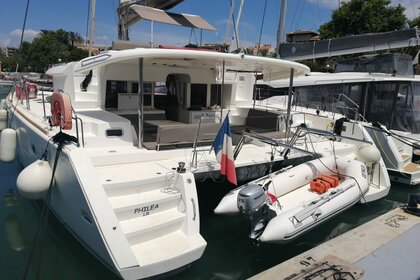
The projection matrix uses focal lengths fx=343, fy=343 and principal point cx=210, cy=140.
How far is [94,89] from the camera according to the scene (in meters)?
7.98

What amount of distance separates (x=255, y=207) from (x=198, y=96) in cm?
387

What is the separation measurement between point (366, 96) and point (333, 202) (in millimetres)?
7226

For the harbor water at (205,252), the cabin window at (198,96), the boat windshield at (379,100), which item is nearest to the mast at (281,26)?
the boat windshield at (379,100)

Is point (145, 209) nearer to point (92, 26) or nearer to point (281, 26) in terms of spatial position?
point (92, 26)

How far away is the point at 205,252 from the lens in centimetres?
463

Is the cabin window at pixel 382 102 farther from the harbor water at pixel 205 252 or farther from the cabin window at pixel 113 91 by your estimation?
the cabin window at pixel 113 91

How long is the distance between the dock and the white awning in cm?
549

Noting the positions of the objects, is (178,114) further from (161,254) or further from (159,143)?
(161,254)

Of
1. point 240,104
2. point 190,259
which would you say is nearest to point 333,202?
point 190,259

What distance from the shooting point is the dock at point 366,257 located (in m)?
3.29

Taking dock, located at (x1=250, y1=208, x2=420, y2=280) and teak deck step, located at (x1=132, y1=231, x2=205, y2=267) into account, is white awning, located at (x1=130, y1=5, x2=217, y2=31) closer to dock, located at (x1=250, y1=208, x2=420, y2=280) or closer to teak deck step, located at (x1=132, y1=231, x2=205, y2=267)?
teak deck step, located at (x1=132, y1=231, x2=205, y2=267)

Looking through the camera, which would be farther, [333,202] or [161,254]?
[333,202]

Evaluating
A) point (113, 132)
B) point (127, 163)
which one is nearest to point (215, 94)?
point (113, 132)

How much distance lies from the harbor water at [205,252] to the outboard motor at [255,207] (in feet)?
1.34
